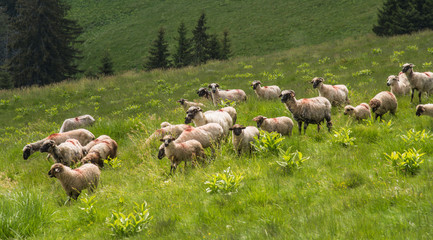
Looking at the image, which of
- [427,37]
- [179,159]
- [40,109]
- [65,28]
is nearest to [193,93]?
[40,109]

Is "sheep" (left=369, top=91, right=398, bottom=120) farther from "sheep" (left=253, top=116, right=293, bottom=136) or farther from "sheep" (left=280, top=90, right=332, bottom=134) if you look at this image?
"sheep" (left=253, top=116, right=293, bottom=136)

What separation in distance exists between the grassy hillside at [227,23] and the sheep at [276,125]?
34.4m

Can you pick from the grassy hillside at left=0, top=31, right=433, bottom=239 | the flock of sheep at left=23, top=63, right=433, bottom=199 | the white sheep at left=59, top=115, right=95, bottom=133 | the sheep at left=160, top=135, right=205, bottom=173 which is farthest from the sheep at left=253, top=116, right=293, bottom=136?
the white sheep at left=59, top=115, right=95, bottom=133

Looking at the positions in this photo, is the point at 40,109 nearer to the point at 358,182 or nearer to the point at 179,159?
the point at 179,159

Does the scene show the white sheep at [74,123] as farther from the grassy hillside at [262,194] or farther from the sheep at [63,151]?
the sheep at [63,151]

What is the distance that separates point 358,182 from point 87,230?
15.0 feet

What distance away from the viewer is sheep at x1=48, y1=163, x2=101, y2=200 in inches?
242

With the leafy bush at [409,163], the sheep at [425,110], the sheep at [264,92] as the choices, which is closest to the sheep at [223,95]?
the sheep at [264,92]

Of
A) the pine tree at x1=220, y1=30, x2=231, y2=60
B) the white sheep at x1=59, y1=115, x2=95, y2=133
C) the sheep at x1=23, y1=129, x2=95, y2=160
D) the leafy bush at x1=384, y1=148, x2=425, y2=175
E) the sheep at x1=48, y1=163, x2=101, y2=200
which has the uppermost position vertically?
the leafy bush at x1=384, y1=148, x2=425, y2=175

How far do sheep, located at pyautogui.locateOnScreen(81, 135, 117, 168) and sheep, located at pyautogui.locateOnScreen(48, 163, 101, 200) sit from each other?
3.45 ft

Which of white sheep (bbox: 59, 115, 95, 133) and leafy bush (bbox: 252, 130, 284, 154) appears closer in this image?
leafy bush (bbox: 252, 130, 284, 154)

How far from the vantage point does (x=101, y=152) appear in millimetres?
8227

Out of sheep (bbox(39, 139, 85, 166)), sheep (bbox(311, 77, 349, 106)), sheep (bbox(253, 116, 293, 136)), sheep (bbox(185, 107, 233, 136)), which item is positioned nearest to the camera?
sheep (bbox(253, 116, 293, 136))

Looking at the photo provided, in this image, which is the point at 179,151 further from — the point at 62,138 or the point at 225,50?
the point at 225,50
